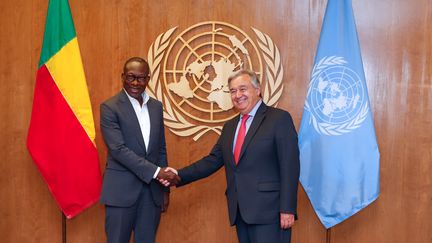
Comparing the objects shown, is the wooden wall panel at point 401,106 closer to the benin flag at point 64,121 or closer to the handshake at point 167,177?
the handshake at point 167,177

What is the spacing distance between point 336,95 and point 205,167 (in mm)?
1071

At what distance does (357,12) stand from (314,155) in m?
1.12

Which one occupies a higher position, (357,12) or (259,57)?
(357,12)

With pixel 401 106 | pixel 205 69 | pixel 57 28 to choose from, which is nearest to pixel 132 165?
pixel 205 69

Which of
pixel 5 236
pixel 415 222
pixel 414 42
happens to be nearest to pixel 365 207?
pixel 415 222

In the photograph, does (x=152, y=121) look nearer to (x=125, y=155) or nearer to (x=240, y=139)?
(x=125, y=155)

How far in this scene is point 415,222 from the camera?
11.3ft

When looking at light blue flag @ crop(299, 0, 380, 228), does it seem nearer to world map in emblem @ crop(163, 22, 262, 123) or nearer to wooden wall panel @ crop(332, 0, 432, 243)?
wooden wall panel @ crop(332, 0, 432, 243)

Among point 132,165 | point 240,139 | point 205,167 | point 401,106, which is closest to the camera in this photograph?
point 240,139

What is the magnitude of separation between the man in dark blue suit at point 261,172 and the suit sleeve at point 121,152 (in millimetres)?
486

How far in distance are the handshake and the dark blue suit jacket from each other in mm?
455

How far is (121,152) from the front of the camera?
2.60 metres

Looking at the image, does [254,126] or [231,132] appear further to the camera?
[231,132]

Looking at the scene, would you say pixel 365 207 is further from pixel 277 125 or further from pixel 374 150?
pixel 277 125
